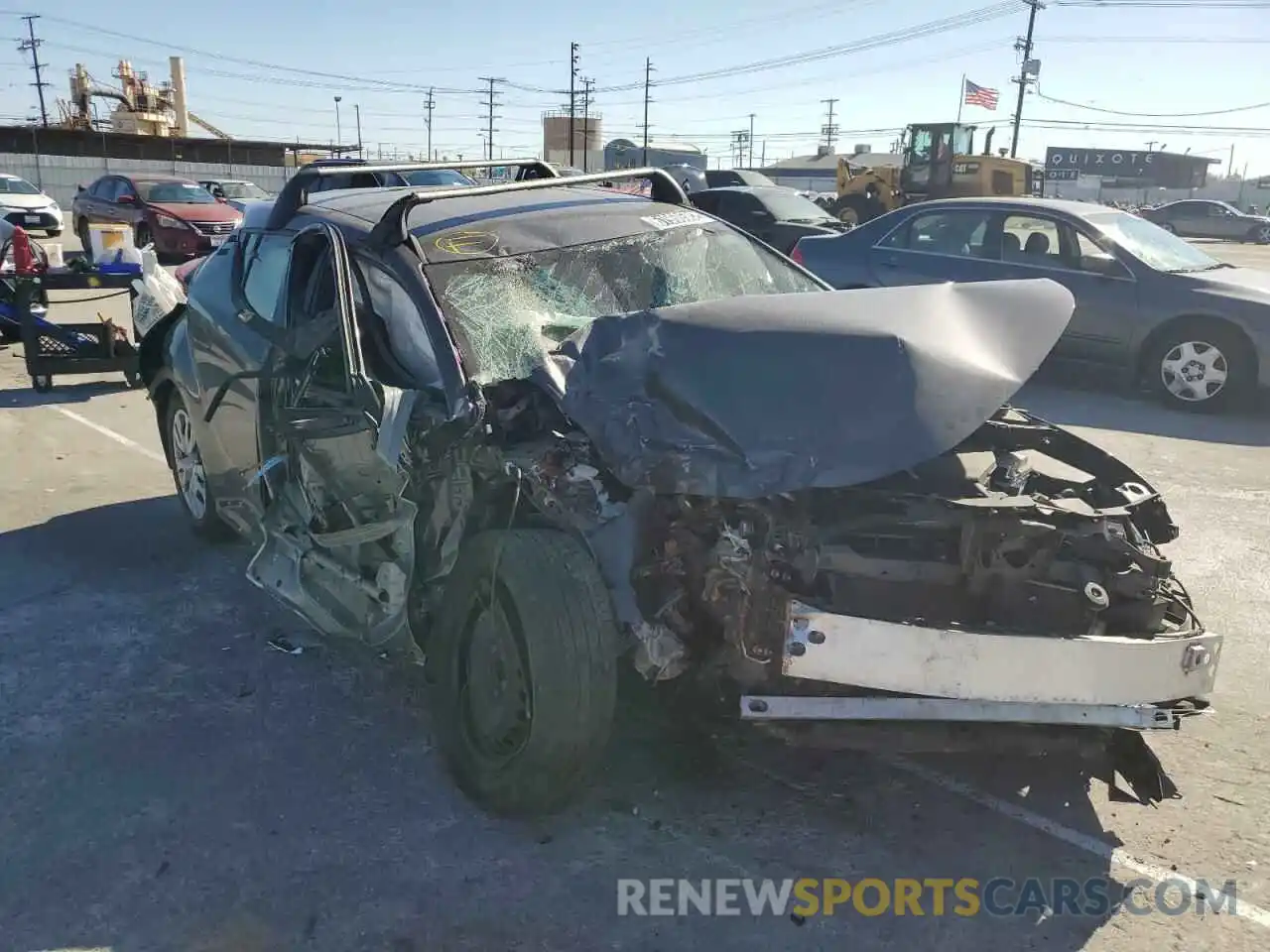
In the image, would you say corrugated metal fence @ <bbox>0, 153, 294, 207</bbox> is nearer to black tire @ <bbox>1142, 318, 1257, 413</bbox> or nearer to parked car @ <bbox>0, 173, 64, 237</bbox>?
parked car @ <bbox>0, 173, 64, 237</bbox>

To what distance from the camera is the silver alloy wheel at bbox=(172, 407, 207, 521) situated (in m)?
5.27

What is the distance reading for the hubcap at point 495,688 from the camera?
2979 mm

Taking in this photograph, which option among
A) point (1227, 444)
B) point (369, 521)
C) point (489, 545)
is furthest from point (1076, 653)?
point (1227, 444)

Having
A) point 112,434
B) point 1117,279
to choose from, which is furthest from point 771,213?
point 112,434

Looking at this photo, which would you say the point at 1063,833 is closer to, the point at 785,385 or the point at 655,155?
the point at 785,385

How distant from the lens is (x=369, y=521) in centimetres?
359

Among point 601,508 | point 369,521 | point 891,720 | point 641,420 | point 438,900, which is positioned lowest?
point 438,900

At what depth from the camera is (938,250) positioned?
9.37 metres

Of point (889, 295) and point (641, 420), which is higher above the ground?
point (889, 295)

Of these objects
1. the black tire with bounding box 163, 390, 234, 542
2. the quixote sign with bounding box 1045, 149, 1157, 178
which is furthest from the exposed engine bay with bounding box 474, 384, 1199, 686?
the quixote sign with bounding box 1045, 149, 1157, 178

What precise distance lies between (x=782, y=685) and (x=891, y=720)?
1.10 ft

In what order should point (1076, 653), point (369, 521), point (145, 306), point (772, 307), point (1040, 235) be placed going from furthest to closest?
1. point (1040, 235)
2. point (145, 306)
3. point (369, 521)
4. point (772, 307)
5. point (1076, 653)

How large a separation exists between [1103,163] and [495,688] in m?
91.1

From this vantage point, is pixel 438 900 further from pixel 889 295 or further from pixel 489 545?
pixel 889 295
